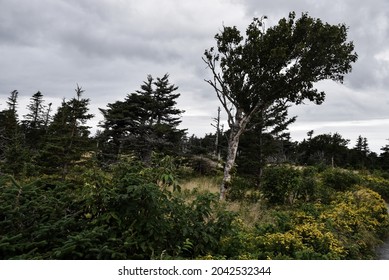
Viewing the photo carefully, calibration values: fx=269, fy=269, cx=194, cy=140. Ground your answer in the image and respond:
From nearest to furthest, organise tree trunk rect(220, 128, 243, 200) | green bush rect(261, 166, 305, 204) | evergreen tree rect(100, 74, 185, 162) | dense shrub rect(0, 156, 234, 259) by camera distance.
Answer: dense shrub rect(0, 156, 234, 259), green bush rect(261, 166, 305, 204), tree trunk rect(220, 128, 243, 200), evergreen tree rect(100, 74, 185, 162)

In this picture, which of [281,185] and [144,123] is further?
[144,123]

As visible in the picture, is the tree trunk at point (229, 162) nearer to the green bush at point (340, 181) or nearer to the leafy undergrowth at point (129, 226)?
the leafy undergrowth at point (129, 226)

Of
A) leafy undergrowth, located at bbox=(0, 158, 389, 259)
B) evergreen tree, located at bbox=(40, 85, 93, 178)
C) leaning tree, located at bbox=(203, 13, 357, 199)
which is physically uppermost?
leaning tree, located at bbox=(203, 13, 357, 199)

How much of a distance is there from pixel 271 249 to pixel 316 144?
47.3m

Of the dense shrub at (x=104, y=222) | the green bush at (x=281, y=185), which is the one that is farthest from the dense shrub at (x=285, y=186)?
the dense shrub at (x=104, y=222)

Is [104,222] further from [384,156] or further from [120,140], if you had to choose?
[384,156]

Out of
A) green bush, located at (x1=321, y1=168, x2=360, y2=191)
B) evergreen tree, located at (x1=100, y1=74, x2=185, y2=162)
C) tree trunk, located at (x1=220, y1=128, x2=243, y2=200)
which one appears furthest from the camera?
evergreen tree, located at (x1=100, y1=74, x2=185, y2=162)

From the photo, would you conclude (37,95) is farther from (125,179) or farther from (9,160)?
(125,179)

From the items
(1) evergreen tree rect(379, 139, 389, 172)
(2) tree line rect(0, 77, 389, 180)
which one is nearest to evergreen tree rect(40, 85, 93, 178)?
(2) tree line rect(0, 77, 389, 180)

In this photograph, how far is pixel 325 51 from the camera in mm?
12250

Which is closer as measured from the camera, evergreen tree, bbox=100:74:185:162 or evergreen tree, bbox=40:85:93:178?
evergreen tree, bbox=40:85:93:178

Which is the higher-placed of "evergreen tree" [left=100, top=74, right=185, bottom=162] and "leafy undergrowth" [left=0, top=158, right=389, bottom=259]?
"evergreen tree" [left=100, top=74, right=185, bottom=162]

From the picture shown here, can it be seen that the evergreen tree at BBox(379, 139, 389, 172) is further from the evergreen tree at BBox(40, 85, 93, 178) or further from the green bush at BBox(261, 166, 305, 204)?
the evergreen tree at BBox(40, 85, 93, 178)

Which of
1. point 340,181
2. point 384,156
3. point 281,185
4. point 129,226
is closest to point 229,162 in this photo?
point 281,185
